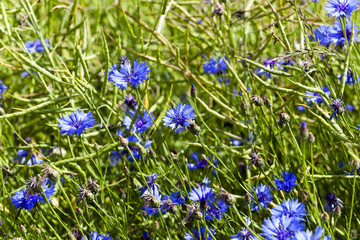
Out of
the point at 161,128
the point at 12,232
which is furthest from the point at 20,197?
the point at 161,128

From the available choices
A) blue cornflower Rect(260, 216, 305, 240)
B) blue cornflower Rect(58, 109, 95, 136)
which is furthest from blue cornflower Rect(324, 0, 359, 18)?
blue cornflower Rect(58, 109, 95, 136)

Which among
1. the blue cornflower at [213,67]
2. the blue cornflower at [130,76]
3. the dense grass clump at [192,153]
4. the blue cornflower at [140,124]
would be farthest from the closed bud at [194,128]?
the blue cornflower at [213,67]

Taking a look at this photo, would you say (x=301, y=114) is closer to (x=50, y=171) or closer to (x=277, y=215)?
(x=277, y=215)

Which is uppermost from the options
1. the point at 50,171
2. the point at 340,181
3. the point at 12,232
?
the point at 50,171

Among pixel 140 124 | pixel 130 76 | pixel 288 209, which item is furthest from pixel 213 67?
pixel 288 209

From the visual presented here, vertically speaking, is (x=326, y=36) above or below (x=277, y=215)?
above

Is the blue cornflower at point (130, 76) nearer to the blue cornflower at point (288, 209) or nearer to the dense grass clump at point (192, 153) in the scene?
the dense grass clump at point (192, 153)
